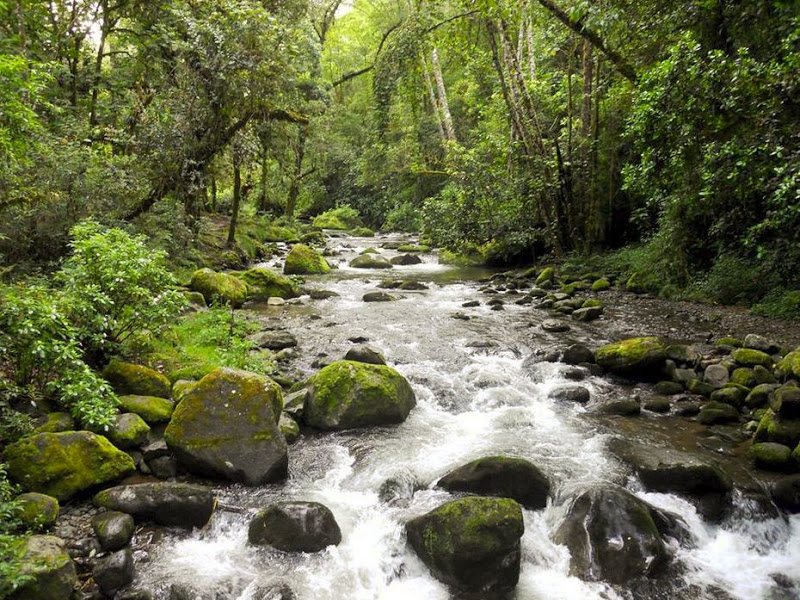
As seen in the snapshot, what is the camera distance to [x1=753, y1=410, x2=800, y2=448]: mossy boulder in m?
5.86

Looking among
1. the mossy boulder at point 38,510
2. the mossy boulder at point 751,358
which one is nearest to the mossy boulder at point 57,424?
the mossy boulder at point 38,510

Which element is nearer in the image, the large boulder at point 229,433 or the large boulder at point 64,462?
the large boulder at point 64,462

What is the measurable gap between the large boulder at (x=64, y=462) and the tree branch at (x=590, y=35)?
385 inches

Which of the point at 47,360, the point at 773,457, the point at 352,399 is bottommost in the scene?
the point at 773,457

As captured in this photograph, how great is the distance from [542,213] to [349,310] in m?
8.47

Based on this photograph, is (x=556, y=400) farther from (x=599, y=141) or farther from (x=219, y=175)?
(x=219, y=175)

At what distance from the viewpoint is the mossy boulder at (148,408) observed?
19.8 ft

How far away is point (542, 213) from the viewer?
17.7 meters

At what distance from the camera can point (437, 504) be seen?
5.29 meters

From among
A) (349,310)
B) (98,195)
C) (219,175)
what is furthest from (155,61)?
(349,310)

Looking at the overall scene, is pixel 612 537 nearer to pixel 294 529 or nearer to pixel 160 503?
pixel 294 529

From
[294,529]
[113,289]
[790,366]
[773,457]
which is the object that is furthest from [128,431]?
[790,366]

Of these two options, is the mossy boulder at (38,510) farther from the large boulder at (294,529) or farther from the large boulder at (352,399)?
the large boulder at (352,399)

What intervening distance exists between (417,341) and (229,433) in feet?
17.8
